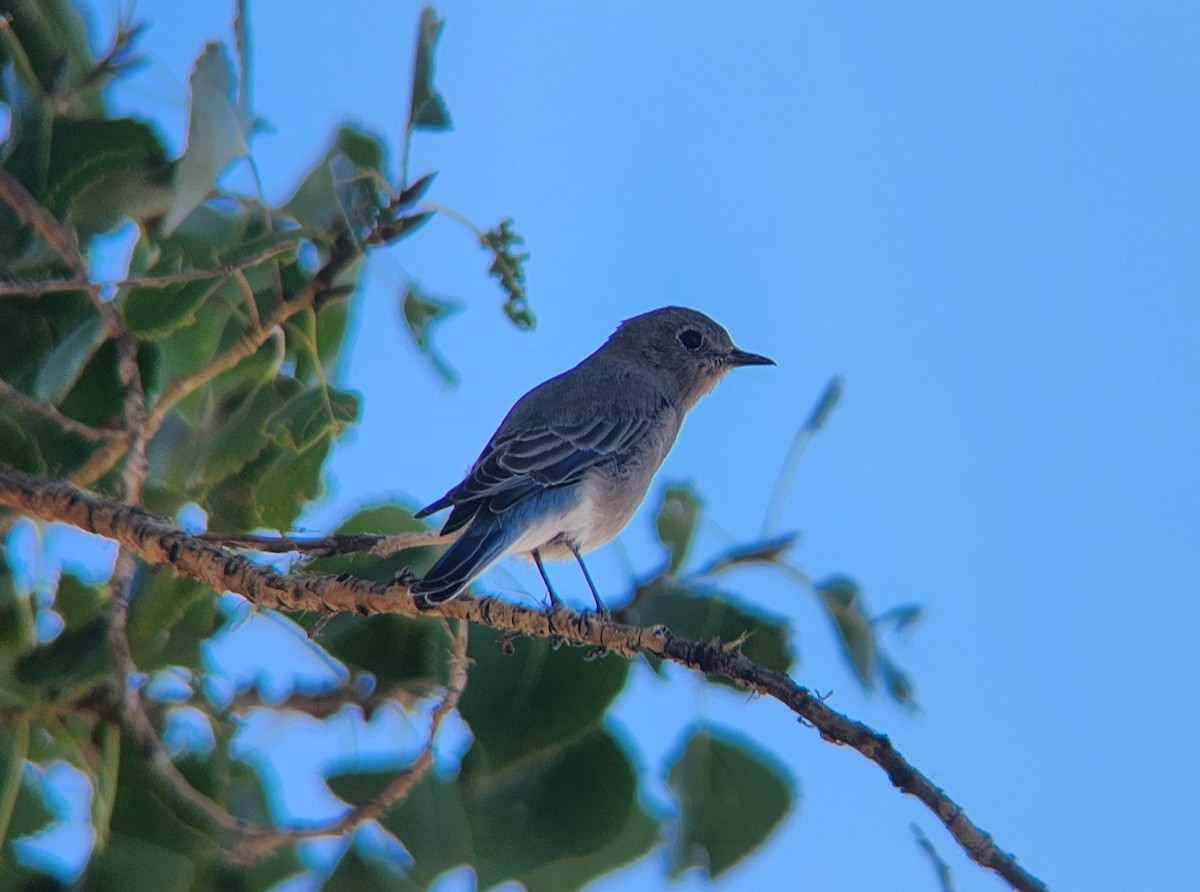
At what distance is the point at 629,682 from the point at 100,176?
4.68 ft

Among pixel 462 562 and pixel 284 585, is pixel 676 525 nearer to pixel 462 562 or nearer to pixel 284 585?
pixel 462 562

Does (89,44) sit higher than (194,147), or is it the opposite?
(89,44)

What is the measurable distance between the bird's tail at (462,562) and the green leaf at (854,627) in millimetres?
640

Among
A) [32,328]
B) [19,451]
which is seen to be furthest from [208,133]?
[19,451]

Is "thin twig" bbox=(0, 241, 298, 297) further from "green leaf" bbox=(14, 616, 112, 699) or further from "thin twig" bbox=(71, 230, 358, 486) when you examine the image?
"green leaf" bbox=(14, 616, 112, 699)

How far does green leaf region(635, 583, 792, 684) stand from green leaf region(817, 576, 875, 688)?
141 mm

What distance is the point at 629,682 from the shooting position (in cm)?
250

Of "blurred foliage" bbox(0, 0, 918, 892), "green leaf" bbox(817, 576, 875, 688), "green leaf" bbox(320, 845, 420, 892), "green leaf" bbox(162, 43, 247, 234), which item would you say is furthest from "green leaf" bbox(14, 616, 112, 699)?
"green leaf" bbox(817, 576, 875, 688)

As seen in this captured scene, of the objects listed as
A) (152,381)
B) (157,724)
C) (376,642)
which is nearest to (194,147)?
(152,381)

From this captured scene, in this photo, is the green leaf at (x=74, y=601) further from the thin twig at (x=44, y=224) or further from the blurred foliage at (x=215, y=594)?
the thin twig at (x=44, y=224)

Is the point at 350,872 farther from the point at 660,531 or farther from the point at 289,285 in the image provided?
the point at 289,285

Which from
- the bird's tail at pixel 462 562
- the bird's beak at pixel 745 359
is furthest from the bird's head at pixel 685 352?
the bird's tail at pixel 462 562

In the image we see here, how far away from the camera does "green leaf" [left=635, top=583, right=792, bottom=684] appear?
243 centimetres

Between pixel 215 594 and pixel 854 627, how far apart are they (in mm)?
1216
